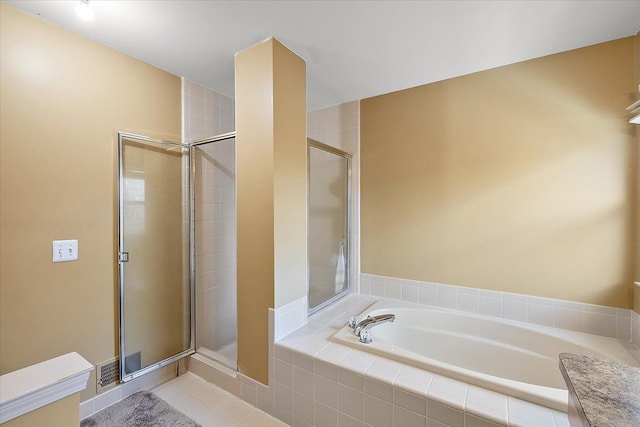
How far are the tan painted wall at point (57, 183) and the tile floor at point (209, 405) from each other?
0.49 m

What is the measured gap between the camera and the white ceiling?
Result: 4.57 feet

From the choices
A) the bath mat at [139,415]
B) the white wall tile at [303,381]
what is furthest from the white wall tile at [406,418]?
the bath mat at [139,415]

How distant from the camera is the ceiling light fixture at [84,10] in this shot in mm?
1354

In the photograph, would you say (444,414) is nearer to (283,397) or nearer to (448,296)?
(283,397)

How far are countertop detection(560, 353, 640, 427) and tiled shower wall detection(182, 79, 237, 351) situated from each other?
2.25 metres

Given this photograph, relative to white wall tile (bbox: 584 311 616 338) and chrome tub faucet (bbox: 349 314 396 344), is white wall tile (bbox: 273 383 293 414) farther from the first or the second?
white wall tile (bbox: 584 311 616 338)

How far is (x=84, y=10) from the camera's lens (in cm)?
138

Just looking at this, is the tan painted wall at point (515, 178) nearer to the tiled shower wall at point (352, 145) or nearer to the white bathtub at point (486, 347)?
the tiled shower wall at point (352, 145)

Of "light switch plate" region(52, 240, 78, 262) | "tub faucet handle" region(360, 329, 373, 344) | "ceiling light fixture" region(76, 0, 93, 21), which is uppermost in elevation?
"ceiling light fixture" region(76, 0, 93, 21)

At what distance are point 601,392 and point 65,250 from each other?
2.30 metres

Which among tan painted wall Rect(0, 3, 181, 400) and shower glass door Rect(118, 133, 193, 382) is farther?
shower glass door Rect(118, 133, 193, 382)

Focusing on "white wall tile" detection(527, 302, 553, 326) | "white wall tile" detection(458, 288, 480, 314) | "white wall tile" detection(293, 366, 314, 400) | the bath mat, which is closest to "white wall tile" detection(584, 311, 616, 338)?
"white wall tile" detection(527, 302, 553, 326)

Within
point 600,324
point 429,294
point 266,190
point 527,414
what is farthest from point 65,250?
point 600,324

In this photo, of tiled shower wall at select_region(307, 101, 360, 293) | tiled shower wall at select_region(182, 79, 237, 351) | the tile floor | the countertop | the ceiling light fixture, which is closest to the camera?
the countertop
